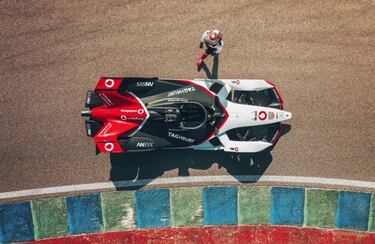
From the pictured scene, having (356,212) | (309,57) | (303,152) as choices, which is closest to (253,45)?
(309,57)

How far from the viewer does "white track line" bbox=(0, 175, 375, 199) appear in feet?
33.3

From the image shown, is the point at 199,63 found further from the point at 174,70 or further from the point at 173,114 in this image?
the point at 173,114

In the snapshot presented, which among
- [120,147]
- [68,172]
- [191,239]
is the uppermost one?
[120,147]

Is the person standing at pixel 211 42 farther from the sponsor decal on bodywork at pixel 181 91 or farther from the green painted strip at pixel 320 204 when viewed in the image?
the green painted strip at pixel 320 204

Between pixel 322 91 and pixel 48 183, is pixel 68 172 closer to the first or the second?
pixel 48 183

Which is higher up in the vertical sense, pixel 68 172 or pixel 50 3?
pixel 50 3

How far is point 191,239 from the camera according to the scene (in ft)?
33.8

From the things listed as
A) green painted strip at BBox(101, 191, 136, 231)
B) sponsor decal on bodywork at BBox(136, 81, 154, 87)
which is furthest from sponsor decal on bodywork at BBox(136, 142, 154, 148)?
green painted strip at BBox(101, 191, 136, 231)

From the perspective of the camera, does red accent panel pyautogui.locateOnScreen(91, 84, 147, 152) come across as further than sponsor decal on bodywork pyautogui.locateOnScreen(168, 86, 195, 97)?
No

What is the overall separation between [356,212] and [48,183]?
9.30 meters

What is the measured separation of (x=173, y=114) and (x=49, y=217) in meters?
4.96

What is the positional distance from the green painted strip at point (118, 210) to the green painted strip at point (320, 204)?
208 inches

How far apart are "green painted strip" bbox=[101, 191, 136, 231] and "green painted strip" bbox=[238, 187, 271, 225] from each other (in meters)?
3.27

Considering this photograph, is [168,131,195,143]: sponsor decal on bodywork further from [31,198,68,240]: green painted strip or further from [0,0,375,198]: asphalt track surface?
[31,198,68,240]: green painted strip
